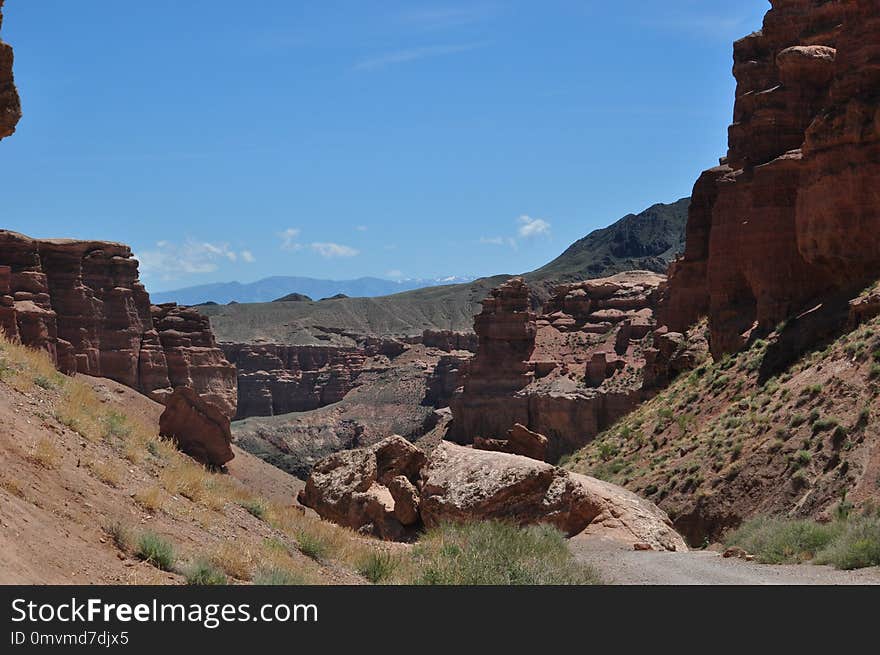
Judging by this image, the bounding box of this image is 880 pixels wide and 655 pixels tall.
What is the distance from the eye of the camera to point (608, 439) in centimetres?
3769

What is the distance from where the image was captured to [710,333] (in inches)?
1499

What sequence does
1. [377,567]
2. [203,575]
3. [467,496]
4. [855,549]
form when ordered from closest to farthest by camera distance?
[203,575] → [377,567] → [855,549] → [467,496]

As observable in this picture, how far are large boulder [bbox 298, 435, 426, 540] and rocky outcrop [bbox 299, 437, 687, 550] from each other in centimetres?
2

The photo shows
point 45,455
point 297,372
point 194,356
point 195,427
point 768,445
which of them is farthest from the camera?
point 297,372

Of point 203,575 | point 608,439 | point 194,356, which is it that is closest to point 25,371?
point 203,575

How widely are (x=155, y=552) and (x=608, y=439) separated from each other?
2875 cm

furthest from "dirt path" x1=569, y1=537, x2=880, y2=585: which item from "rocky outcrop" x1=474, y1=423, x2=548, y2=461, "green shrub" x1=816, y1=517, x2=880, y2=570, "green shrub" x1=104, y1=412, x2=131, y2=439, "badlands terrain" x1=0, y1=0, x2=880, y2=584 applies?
"rocky outcrop" x1=474, y1=423, x2=548, y2=461

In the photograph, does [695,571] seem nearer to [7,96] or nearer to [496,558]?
[496,558]

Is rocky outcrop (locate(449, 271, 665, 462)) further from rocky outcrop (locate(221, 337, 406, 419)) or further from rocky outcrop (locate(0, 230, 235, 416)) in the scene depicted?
rocky outcrop (locate(221, 337, 406, 419))

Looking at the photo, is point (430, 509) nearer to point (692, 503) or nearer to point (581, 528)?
point (581, 528)

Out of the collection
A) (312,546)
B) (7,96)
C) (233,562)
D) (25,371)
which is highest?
(7,96)

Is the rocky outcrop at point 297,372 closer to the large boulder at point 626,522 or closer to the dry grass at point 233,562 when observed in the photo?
the large boulder at point 626,522

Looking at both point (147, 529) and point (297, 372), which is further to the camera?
point (297, 372)
